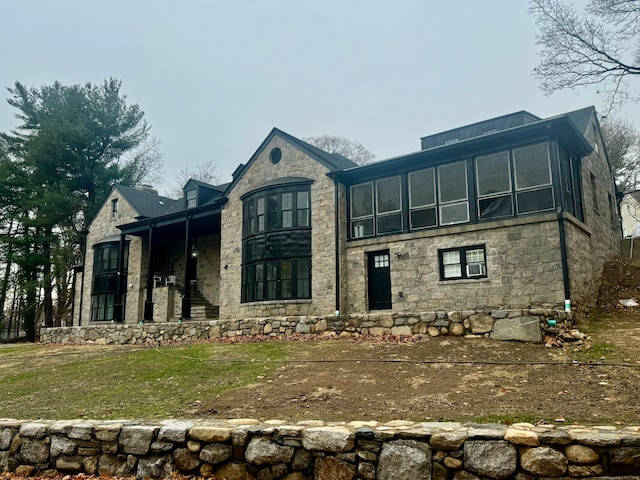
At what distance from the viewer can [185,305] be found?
21.8 metres

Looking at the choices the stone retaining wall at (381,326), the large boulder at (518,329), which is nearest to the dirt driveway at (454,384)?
the large boulder at (518,329)

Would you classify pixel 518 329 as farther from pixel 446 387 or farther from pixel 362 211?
pixel 362 211

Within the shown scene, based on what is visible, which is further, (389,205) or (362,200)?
(362,200)

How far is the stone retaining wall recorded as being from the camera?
11195mm

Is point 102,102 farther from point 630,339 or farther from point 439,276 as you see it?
point 630,339

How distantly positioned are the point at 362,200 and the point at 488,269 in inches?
211

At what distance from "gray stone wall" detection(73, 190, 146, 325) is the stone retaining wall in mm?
6254

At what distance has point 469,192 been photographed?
50.2 ft

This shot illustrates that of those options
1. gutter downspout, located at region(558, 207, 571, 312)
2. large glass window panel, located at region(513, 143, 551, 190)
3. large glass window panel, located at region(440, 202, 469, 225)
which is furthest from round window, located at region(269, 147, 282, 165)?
gutter downspout, located at region(558, 207, 571, 312)

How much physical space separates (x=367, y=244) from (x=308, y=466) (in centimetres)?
1261

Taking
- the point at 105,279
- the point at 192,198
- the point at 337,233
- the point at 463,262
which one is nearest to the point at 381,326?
the point at 463,262

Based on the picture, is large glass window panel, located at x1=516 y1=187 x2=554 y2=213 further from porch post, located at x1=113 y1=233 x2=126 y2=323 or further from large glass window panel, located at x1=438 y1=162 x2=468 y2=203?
porch post, located at x1=113 y1=233 x2=126 y2=323

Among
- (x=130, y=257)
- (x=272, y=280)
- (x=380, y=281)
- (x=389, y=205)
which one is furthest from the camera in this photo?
(x=130, y=257)

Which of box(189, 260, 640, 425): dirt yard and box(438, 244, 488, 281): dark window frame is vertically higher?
box(438, 244, 488, 281): dark window frame
